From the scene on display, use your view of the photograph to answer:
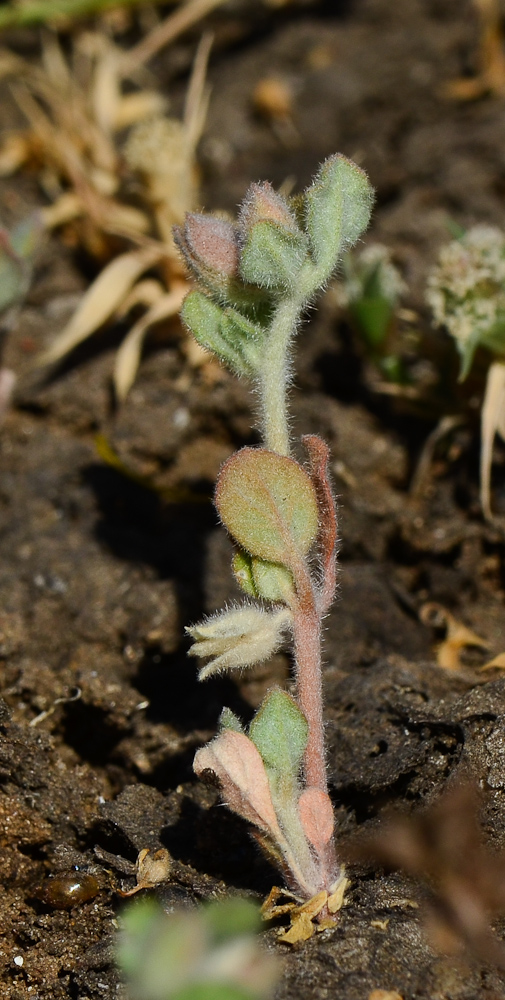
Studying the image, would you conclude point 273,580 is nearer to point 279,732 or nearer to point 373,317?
point 279,732

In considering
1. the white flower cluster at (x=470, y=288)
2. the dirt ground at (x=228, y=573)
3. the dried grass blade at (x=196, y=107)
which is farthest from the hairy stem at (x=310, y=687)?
the dried grass blade at (x=196, y=107)

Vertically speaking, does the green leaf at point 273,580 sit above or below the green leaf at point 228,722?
above

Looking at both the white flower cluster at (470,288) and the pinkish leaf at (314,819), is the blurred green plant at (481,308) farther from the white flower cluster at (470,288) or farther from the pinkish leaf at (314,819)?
the pinkish leaf at (314,819)

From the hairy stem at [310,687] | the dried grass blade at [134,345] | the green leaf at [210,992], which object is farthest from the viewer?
the dried grass blade at [134,345]

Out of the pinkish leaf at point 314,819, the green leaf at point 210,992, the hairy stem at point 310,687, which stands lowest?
the pinkish leaf at point 314,819

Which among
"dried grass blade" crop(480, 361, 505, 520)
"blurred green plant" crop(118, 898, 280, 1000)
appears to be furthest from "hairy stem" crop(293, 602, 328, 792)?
"dried grass blade" crop(480, 361, 505, 520)

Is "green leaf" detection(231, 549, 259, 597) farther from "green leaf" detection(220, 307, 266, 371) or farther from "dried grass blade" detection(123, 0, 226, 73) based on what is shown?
"dried grass blade" detection(123, 0, 226, 73)

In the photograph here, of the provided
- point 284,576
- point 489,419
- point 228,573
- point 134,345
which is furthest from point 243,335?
point 134,345
